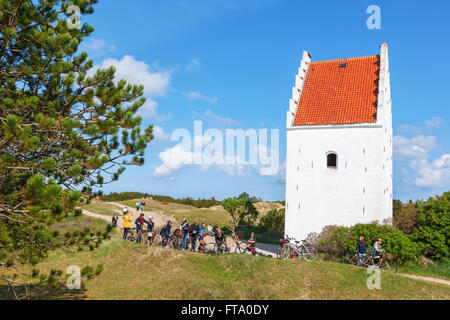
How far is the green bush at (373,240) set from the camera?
1839 cm

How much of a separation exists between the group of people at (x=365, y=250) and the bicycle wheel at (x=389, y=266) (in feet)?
2.11

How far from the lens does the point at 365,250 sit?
17.9 meters

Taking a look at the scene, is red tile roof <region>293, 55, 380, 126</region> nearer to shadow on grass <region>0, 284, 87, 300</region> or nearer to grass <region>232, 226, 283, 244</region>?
grass <region>232, 226, 283, 244</region>

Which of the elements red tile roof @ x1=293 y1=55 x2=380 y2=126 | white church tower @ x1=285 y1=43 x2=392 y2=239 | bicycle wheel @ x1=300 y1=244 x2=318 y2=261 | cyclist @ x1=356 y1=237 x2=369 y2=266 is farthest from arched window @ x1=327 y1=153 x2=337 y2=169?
bicycle wheel @ x1=300 y1=244 x2=318 y2=261

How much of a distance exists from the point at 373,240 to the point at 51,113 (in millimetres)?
16845

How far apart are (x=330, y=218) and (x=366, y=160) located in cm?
420

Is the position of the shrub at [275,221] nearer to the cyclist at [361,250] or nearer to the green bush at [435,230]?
the green bush at [435,230]

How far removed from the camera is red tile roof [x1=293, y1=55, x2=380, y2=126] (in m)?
22.6

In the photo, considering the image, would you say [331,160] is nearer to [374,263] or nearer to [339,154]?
[339,154]

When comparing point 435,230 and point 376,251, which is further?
point 435,230

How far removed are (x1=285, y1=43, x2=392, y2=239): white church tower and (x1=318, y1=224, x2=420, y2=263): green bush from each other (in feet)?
5.00

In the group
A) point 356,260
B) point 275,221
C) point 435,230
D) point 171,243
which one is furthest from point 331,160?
point 171,243

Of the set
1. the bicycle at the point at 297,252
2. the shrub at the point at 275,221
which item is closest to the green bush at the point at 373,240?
the bicycle at the point at 297,252
